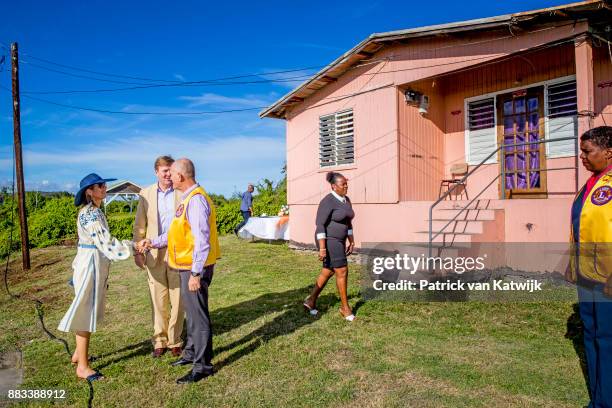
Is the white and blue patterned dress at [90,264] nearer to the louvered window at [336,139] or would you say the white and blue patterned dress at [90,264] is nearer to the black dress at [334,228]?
the black dress at [334,228]

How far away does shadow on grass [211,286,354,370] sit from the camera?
196 inches

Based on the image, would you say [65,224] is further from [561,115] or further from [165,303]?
[561,115]

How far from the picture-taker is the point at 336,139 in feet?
37.0

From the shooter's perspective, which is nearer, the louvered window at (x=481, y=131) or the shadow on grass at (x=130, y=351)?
the shadow on grass at (x=130, y=351)

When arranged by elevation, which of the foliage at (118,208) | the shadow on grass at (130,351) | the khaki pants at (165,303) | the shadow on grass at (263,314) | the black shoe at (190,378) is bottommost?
the shadow on grass at (130,351)

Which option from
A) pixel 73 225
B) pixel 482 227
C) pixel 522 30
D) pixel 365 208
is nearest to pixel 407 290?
pixel 482 227

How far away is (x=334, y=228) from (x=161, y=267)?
7.28 feet

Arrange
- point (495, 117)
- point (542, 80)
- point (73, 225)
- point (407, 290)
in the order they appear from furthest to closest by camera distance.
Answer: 1. point (73, 225)
2. point (495, 117)
3. point (542, 80)
4. point (407, 290)

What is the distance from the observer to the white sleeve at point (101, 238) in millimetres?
4102

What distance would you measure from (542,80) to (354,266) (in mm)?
5476

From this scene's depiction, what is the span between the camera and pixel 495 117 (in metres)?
9.61

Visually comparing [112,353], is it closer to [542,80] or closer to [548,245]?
[548,245]

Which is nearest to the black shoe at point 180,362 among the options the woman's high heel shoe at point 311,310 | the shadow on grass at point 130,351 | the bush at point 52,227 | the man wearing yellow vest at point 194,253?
the man wearing yellow vest at point 194,253

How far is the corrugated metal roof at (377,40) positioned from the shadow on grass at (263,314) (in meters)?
5.42
